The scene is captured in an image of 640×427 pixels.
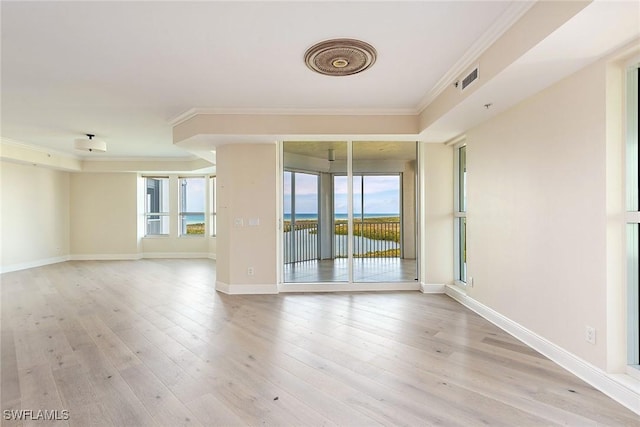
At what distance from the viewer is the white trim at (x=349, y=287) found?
4.94m

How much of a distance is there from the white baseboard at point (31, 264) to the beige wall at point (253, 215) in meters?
5.37

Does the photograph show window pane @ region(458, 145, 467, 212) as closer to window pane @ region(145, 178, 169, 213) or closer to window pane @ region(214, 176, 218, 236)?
window pane @ region(214, 176, 218, 236)

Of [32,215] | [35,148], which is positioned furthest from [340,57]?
[32,215]

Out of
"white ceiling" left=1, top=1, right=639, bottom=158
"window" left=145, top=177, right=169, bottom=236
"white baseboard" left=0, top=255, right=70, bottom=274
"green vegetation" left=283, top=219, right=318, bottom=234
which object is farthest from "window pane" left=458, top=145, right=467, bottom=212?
"white baseboard" left=0, top=255, right=70, bottom=274

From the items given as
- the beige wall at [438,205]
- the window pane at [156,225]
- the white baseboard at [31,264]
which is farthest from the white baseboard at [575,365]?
the white baseboard at [31,264]

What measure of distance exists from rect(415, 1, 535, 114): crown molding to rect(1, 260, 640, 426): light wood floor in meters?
2.58

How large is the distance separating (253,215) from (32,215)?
593cm

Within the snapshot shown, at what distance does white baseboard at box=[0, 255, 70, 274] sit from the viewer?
257 inches

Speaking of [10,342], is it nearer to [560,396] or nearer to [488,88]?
[560,396]

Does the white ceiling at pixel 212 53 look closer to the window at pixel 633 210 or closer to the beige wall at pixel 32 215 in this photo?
the window at pixel 633 210

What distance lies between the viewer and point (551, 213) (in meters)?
2.70

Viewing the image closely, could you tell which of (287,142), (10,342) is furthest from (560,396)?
(10,342)

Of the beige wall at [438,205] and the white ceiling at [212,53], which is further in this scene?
the beige wall at [438,205]

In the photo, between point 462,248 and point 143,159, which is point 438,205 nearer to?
point 462,248
